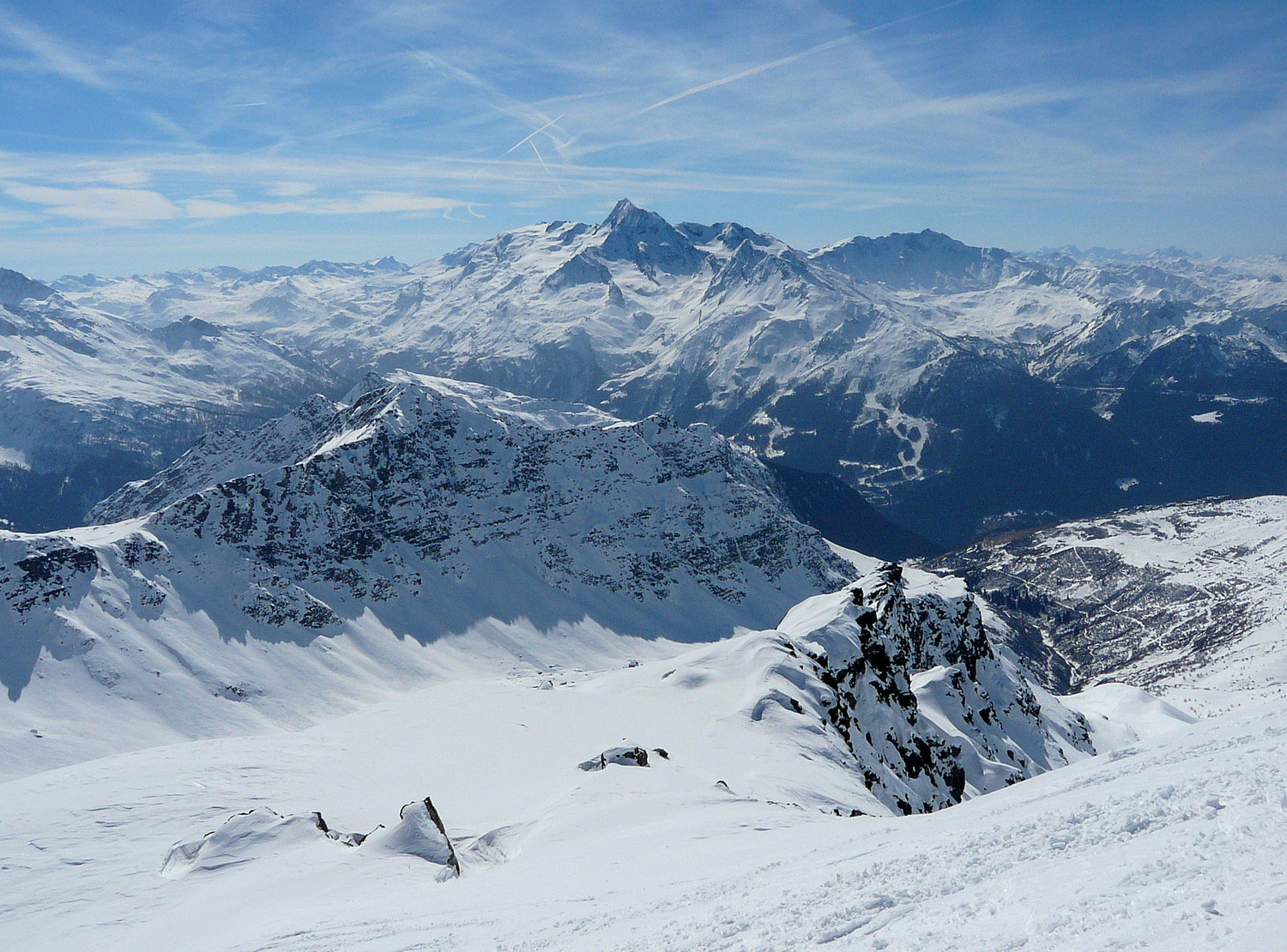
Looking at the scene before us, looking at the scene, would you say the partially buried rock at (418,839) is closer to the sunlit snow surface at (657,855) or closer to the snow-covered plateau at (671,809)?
the snow-covered plateau at (671,809)

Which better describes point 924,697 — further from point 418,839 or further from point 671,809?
point 418,839

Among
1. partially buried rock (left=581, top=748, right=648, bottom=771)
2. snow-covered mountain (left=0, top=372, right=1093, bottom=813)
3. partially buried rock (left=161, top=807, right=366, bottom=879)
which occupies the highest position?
partially buried rock (left=161, top=807, right=366, bottom=879)

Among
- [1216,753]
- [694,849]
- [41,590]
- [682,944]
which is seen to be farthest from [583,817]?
[41,590]

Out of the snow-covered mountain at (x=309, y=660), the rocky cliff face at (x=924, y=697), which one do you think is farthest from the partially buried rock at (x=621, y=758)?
the rocky cliff face at (x=924, y=697)

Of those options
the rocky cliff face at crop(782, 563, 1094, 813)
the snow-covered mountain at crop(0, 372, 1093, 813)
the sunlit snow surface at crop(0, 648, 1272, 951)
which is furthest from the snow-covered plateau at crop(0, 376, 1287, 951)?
the snow-covered mountain at crop(0, 372, 1093, 813)

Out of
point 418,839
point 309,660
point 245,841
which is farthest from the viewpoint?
point 309,660

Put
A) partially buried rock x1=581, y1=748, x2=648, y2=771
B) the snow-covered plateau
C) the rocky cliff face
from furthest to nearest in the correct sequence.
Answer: the rocky cliff face, partially buried rock x1=581, y1=748, x2=648, y2=771, the snow-covered plateau

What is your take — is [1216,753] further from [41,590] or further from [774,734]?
[41,590]

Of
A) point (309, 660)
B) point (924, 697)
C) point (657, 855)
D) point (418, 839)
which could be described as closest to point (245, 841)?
point (418, 839)

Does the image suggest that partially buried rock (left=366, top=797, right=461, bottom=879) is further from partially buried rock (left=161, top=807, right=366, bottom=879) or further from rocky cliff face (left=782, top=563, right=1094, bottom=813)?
rocky cliff face (left=782, top=563, right=1094, bottom=813)
